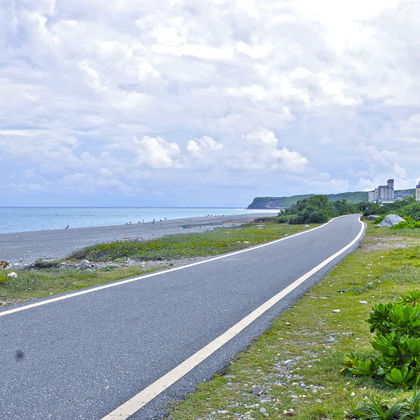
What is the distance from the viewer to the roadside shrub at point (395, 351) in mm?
3746

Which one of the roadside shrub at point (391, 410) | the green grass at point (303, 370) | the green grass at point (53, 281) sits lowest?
the green grass at point (53, 281)

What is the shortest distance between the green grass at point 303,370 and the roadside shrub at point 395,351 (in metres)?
0.11

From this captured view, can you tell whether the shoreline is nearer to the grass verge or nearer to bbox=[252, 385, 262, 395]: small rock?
the grass verge

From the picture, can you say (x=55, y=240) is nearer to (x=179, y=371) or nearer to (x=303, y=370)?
(x=179, y=371)

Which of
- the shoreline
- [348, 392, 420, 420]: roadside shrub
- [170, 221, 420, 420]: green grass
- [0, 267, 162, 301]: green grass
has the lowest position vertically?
the shoreline

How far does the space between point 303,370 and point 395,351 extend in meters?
1.06

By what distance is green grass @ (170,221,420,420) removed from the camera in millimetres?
3639

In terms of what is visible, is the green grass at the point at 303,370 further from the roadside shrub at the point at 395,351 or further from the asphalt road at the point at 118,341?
the asphalt road at the point at 118,341

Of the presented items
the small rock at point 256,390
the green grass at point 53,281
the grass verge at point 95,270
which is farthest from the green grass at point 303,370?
the grass verge at point 95,270

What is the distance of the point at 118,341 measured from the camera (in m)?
5.41

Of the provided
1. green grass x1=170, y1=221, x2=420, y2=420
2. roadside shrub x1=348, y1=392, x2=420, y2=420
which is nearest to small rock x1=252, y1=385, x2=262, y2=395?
green grass x1=170, y1=221, x2=420, y2=420

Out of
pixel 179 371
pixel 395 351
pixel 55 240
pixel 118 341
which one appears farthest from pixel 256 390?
pixel 55 240

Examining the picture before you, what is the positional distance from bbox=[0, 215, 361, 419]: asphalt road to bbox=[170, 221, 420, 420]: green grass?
0.81ft

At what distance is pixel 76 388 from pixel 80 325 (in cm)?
222
